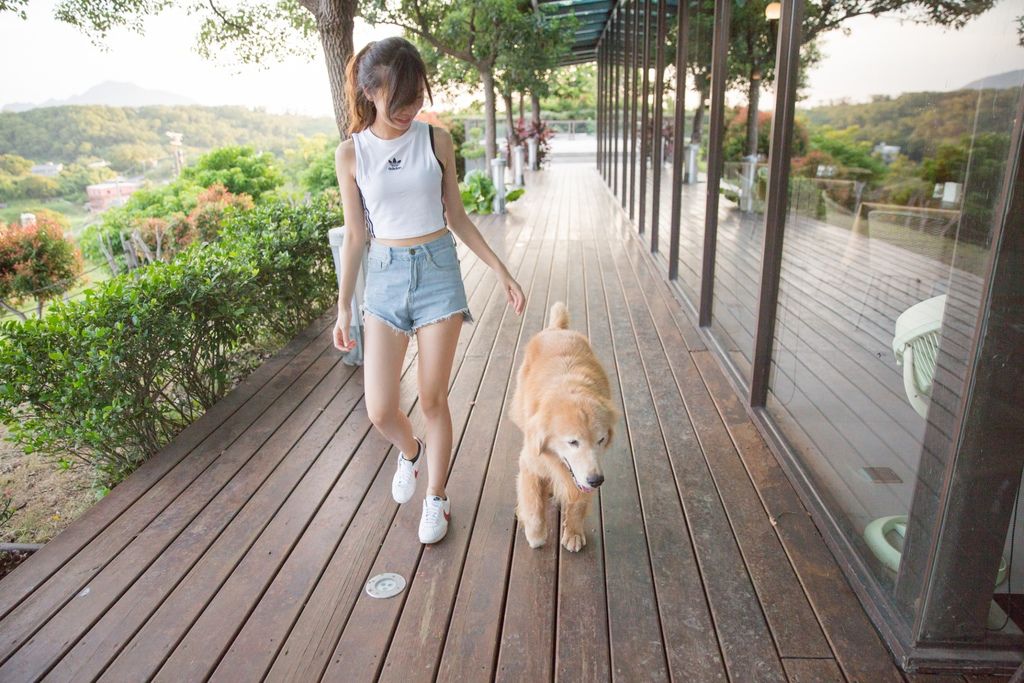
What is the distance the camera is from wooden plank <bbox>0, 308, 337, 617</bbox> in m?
2.08

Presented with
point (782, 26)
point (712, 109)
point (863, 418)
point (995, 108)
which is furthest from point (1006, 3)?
point (712, 109)

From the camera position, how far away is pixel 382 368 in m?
Result: 2.05

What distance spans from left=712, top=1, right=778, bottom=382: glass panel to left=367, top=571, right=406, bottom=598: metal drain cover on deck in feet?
7.01

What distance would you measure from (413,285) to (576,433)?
0.70 metres

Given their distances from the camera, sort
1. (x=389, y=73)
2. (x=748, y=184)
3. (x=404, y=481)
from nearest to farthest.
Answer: (x=389, y=73)
(x=404, y=481)
(x=748, y=184)

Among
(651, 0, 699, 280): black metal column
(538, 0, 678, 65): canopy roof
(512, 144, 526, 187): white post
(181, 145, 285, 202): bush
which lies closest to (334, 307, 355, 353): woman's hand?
(651, 0, 699, 280): black metal column

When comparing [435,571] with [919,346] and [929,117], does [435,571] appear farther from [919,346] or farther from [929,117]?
[929,117]

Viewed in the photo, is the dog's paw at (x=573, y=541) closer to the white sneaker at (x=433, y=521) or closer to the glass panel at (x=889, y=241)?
the white sneaker at (x=433, y=521)

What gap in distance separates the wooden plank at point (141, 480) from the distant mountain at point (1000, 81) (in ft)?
9.99

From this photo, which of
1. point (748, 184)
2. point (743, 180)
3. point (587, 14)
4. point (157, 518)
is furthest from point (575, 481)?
point (587, 14)

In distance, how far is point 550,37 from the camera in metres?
10.9

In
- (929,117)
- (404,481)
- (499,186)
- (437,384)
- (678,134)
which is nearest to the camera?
(929,117)

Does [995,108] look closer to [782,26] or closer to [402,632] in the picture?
[782,26]

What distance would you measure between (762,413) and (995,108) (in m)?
1.88
